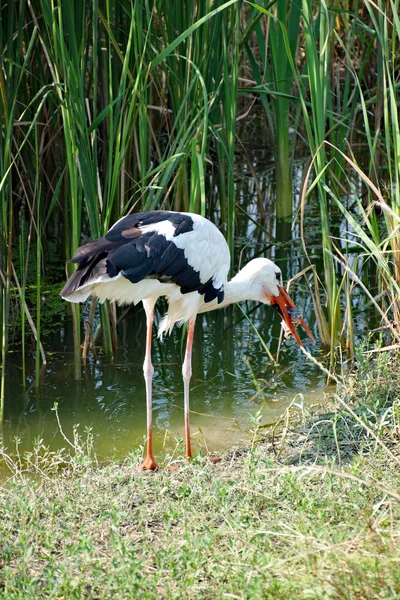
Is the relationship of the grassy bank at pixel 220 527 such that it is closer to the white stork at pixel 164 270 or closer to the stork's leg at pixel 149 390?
the stork's leg at pixel 149 390

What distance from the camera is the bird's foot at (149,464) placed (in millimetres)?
3986

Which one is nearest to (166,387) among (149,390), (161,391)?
(161,391)

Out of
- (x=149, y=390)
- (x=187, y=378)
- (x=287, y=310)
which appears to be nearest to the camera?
(x=149, y=390)

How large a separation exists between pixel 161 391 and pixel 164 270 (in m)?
1.24

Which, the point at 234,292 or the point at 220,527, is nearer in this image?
the point at 220,527

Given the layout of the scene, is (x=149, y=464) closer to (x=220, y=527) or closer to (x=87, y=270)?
(x=87, y=270)

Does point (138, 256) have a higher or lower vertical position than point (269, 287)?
higher

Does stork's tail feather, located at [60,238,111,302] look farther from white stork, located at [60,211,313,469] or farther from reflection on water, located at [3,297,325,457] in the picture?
reflection on water, located at [3,297,325,457]

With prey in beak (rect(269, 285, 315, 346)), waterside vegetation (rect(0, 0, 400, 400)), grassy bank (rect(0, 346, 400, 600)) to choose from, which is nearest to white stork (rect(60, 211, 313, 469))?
prey in beak (rect(269, 285, 315, 346))

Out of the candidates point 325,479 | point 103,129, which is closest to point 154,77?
point 103,129

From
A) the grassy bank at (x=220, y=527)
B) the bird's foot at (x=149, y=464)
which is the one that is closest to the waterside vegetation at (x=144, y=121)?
the grassy bank at (x=220, y=527)

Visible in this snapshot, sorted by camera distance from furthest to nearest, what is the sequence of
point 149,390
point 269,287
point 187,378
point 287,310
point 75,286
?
point 287,310 < point 269,287 < point 187,378 < point 149,390 < point 75,286

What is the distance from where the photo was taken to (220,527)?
2893 millimetres

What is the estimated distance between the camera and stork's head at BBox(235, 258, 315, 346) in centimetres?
453
